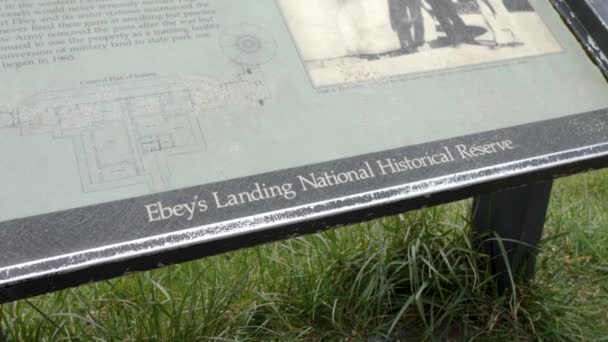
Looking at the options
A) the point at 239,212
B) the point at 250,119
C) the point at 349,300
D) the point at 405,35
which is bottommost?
the point at 349,300

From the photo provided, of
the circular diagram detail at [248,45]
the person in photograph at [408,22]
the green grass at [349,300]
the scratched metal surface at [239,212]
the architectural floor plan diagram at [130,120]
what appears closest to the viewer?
the scratched metal surface at [239,212]

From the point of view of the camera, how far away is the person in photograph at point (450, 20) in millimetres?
1832

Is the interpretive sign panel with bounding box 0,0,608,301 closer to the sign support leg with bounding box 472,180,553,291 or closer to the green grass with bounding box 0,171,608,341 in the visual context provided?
the sign support leg with bounding box 472,180,553,291

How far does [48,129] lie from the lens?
145 centimetres

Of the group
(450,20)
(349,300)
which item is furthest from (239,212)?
(349,300)

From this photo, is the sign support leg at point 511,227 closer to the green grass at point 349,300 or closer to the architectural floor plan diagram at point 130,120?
the green grass at point 349,300

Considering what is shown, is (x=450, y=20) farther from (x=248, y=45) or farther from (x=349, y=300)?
(x=349, y=300)

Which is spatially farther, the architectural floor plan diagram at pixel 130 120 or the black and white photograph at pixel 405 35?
the black and white photograph at pixel 405 35

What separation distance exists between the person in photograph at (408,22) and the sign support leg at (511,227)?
67cm

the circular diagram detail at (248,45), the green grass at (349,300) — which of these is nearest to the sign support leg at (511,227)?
the green grass at (349,300)

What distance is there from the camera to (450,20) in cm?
186

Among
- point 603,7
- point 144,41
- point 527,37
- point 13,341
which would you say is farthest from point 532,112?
point 13,341

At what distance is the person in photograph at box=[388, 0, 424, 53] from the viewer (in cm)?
179

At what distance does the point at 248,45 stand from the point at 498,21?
25.9 inches
